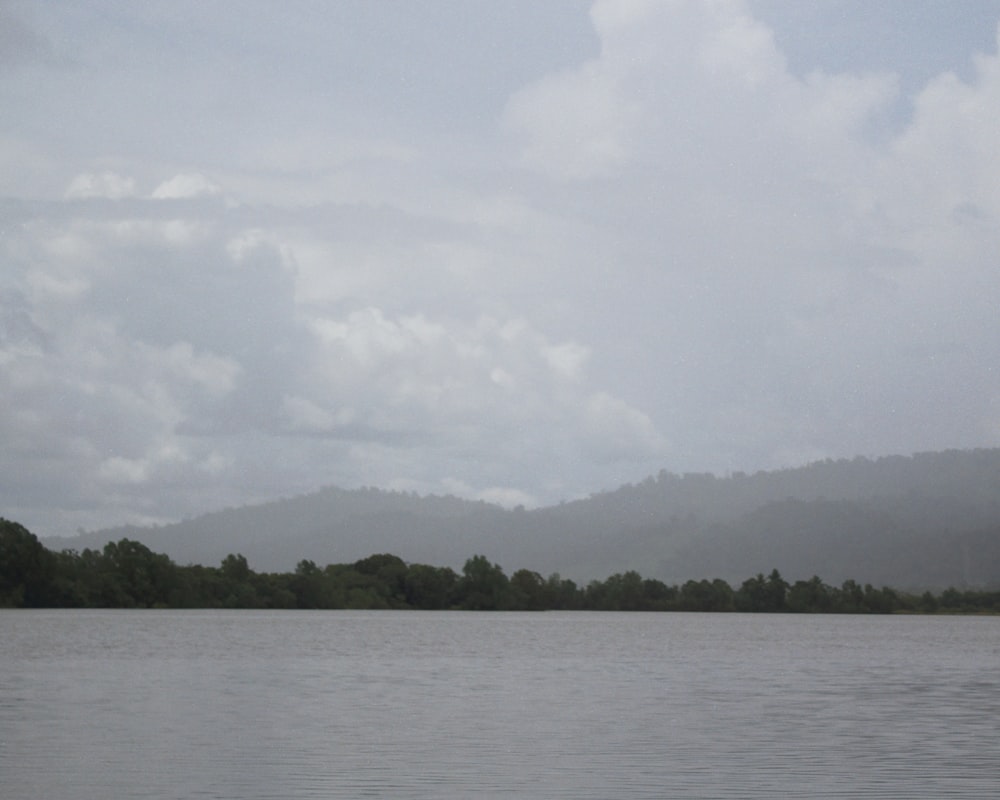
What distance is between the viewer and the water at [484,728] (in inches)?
1029

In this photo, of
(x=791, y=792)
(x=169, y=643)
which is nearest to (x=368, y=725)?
(x=791, y=792)

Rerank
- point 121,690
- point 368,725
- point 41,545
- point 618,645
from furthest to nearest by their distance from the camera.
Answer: point 41,545 < point 618,645 < point 121,690 < point 368,725

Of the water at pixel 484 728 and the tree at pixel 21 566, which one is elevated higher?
the tree at pixel 21 566

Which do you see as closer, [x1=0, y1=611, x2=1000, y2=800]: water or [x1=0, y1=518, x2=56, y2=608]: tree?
[x1=0, y1=611, x2=1000, y2=800]: water

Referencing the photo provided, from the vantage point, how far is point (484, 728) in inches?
1435

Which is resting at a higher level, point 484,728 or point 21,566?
point 21,566

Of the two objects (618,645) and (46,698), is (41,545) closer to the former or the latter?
(618,645)

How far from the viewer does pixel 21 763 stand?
27.7 metres

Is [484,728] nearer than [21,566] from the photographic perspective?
Yes

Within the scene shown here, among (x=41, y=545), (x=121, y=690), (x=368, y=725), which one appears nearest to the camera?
(x=368, y=725)

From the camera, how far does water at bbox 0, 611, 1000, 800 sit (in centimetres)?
2614

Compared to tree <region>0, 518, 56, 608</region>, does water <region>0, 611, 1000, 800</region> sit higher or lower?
lower

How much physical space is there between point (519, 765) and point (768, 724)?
39.7 feet

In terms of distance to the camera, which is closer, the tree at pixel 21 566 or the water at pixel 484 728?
the water at pixel 484 728
